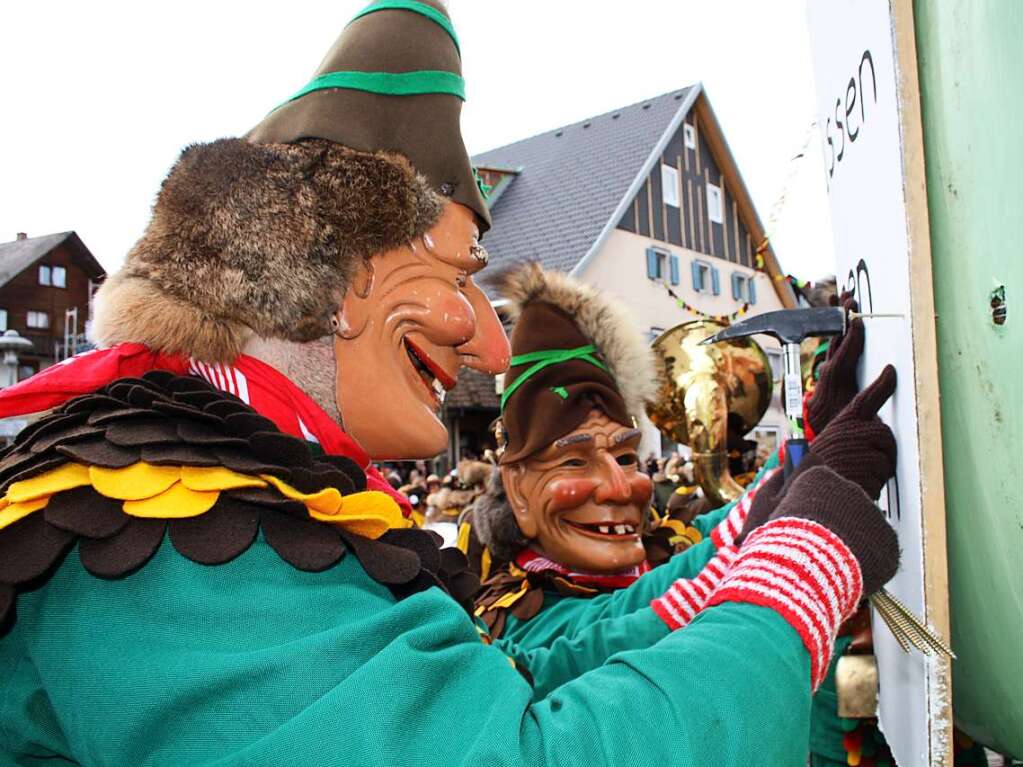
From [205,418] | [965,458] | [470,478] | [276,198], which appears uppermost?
[276,198]

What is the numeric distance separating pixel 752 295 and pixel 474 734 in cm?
1978

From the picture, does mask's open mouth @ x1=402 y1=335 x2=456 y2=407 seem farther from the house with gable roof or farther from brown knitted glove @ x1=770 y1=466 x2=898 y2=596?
the house with gable roof

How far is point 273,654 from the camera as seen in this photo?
913mm

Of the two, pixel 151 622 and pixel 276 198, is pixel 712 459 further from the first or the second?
pixel 151 622

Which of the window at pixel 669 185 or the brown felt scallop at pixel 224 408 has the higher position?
the window at pixel 669 185

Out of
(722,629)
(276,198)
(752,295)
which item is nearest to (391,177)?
(276,198)

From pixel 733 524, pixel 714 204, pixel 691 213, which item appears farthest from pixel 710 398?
pixel 714 204

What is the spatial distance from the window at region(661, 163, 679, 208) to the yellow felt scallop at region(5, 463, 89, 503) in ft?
56.5

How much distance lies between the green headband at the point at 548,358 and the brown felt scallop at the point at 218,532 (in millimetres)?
1859

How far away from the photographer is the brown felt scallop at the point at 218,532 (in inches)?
39.0

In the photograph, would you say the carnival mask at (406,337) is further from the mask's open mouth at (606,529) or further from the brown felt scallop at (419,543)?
the mask's open mouth at (606,529)

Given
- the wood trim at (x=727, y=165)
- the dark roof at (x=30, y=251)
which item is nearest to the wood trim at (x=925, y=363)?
the wood trim at (x=727, y=165)

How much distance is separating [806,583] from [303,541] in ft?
2.17

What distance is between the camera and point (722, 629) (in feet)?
3.56
